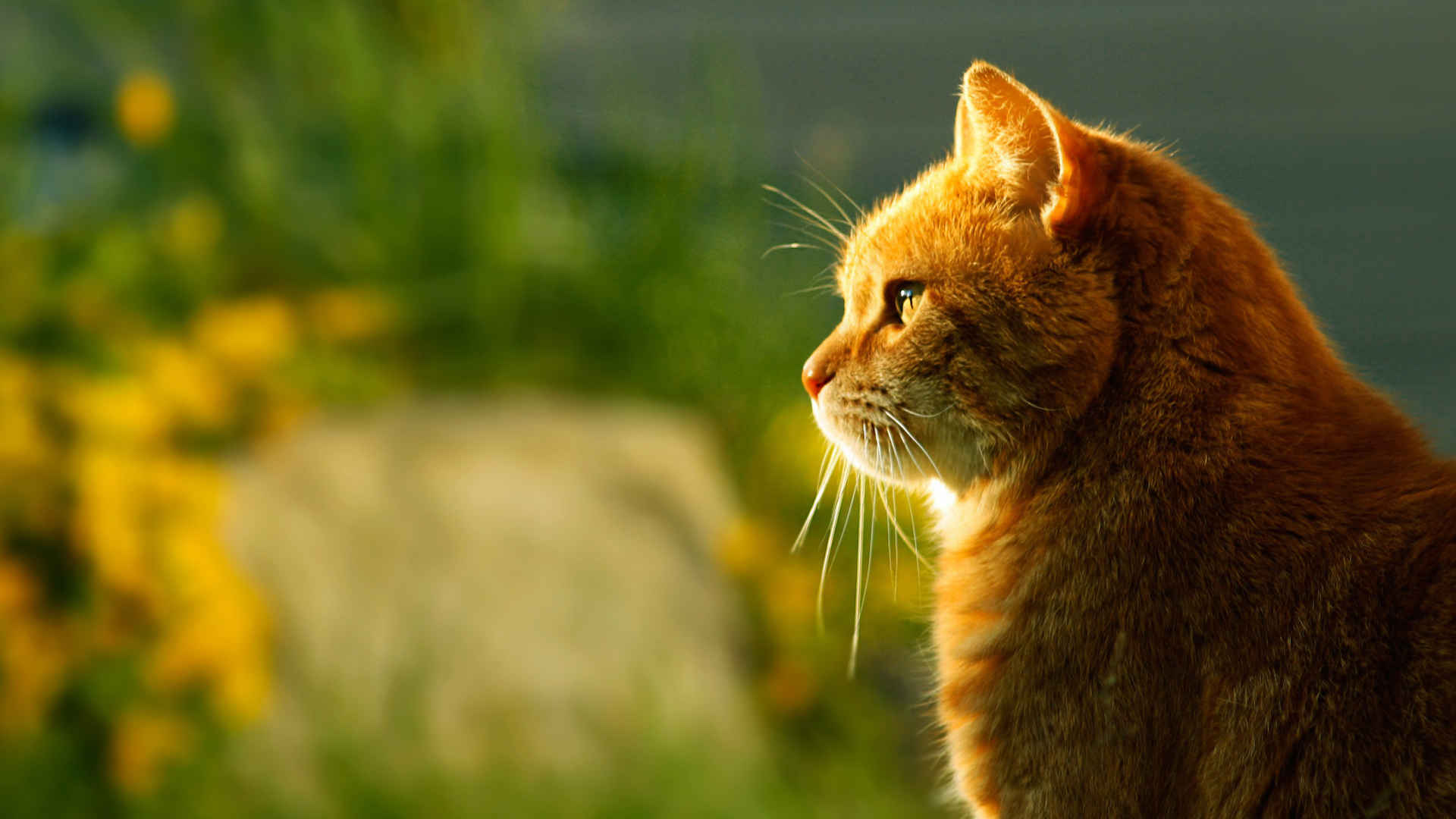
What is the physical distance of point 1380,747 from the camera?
625 mm

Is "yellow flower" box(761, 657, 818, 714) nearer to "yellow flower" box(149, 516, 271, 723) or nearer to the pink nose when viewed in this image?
"yellow flower" box(149, 516, 271, 723)

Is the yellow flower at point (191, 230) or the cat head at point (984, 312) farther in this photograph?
the yellow flower at point (191, 230)

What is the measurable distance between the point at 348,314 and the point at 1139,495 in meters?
1.60

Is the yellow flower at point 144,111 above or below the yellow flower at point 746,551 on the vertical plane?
above

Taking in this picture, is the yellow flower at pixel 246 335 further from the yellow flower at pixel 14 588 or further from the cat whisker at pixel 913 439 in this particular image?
the cat whisker at pixel 913 439

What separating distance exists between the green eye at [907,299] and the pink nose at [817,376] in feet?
0.20

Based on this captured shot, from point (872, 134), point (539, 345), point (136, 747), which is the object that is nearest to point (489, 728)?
point (136, 747)

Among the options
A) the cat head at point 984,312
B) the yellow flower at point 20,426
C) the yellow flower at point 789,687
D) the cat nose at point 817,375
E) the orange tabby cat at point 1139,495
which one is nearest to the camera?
the orange tabby cat at point 1139,495

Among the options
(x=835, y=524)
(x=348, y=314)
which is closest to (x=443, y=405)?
(x=348, y=314)

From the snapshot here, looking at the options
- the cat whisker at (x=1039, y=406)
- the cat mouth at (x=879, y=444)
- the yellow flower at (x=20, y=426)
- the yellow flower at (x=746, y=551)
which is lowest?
the yellow flower at (x=746, y=551)

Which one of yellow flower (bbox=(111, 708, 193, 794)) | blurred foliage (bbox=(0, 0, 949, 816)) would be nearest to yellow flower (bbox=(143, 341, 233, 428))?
blurred foliage (bbox=(0, 0, 949, 816))

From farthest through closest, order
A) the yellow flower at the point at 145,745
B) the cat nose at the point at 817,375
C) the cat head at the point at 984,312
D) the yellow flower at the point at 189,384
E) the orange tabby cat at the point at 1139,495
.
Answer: the yellow flower at the point at 189,384 → the yellow flower at the point at 145,745 → the cat nose at the point at 817,375 → the cat head at the point at 984,312 → the orange tabby cat at the point at 1139,495

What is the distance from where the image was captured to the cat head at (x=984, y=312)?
748 millimetres

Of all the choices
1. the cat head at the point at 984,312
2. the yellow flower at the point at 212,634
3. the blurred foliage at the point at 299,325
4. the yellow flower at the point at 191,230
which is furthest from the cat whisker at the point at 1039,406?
the yellow flower at the point at 191,230
